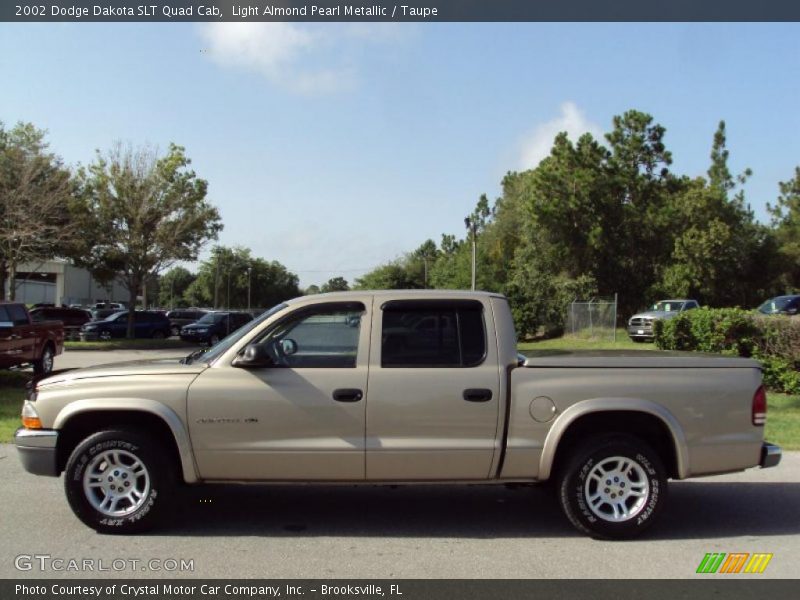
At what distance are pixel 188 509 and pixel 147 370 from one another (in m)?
1.44

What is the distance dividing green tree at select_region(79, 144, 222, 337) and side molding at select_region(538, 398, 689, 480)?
95.8 ft

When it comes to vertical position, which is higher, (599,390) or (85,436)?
(599,390)

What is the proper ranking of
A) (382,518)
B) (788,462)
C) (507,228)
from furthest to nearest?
(507,228)
(788,462)
(382,518)

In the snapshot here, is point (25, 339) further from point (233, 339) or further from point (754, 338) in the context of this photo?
point (754, 338)

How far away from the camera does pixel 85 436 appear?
17.9ft

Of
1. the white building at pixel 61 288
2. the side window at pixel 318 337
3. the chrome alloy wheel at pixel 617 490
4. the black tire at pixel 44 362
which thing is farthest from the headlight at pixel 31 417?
the white building at pixel 61 288

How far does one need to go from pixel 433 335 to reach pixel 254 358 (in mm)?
1359

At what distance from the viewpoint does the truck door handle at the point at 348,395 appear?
516 centimetres

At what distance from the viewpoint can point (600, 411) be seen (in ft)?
17.1

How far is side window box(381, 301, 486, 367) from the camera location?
533cm

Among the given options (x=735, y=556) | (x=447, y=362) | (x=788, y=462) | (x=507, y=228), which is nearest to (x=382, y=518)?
(x=447, y=362)
